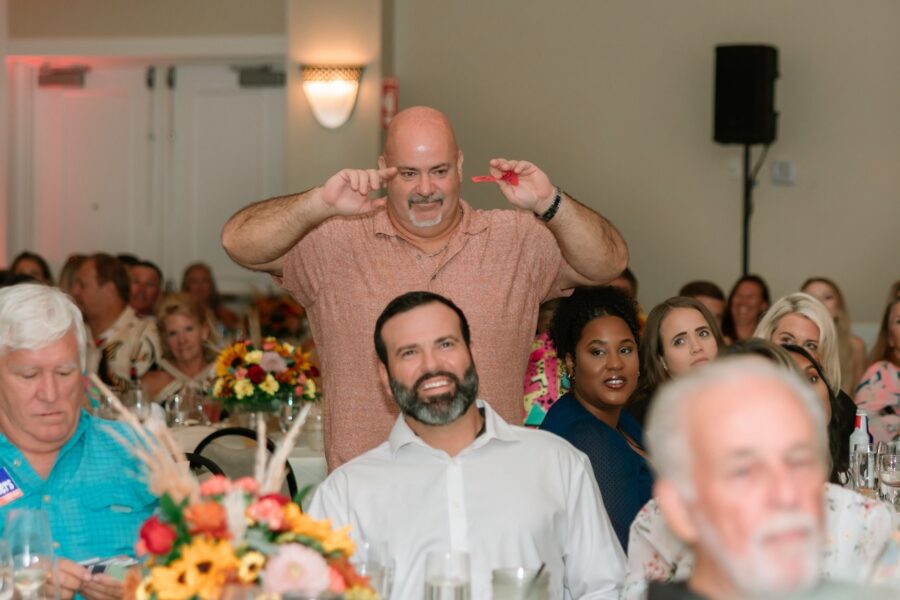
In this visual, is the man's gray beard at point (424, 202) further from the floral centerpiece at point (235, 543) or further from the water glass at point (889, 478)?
the floral centerpiece at point (235, 543)

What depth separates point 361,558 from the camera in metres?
2.46

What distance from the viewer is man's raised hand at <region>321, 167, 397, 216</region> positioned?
142 inches

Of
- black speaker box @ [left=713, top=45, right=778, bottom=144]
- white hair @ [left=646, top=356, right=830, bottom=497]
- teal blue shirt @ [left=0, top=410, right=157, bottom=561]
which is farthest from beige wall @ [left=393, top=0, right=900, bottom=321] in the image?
white hair @ [left=646, top=356, right=830, bottom=497]

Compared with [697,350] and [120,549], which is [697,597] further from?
[697,350]

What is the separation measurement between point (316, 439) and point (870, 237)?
4.89 meters

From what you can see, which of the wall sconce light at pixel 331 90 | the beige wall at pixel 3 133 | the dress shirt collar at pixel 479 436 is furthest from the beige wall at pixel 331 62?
the dress shirt collar at pixel 479 436

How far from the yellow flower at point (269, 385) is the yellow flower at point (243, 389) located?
5 centimetres

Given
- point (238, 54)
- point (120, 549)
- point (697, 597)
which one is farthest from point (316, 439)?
point (238, 54)

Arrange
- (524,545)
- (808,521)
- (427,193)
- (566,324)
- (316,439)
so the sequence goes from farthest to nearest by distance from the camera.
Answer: (316,439), (566,324), (427,193), (524,545), (808,521)

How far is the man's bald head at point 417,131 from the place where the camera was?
367cm

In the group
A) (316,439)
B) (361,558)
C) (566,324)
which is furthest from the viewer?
(316,439)

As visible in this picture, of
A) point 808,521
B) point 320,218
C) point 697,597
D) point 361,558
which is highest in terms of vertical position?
point 320,218

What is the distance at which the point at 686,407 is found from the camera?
5.81ft

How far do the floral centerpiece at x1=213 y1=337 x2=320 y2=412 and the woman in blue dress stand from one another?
1.65 m
